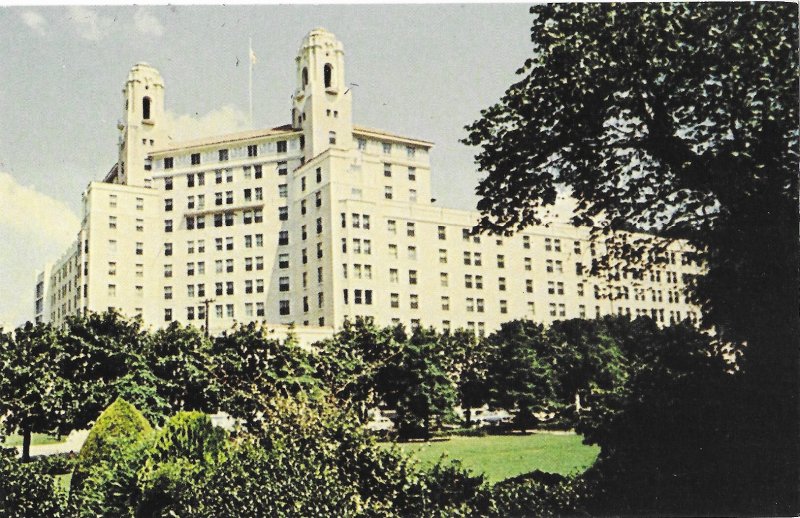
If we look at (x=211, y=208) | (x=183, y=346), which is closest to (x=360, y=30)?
(x=183, y=346)

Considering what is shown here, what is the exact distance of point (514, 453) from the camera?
26.5 meters

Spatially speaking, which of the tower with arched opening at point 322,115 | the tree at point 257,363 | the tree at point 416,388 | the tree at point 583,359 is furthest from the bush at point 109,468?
the tower with arched opening at point 322,115

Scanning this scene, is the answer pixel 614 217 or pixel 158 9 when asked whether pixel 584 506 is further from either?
pixel 158 9

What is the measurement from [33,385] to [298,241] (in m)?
42.0

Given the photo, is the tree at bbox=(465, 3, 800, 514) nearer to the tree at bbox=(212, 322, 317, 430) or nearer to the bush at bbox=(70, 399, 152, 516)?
the bush at bbox=(70, 399, 152, 516)

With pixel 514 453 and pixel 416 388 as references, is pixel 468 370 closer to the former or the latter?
pixel 416 388

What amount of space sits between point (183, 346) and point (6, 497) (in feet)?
51.7

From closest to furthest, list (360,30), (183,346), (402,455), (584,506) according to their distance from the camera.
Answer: (402,455) < (584,506) < (360,30) < (183,346)

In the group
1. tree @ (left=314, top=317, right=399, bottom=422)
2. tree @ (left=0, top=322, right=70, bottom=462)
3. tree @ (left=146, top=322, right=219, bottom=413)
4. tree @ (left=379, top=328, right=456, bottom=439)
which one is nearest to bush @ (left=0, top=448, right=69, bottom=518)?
tree @ (left=146, top=322, right=219, bottom=413)

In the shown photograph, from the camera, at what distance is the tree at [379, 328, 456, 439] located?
34969mm

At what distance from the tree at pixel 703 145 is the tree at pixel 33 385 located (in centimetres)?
2122

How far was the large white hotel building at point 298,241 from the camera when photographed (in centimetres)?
6344

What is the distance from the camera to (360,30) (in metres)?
17.7

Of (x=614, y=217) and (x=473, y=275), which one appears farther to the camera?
(x=473, y=275)
